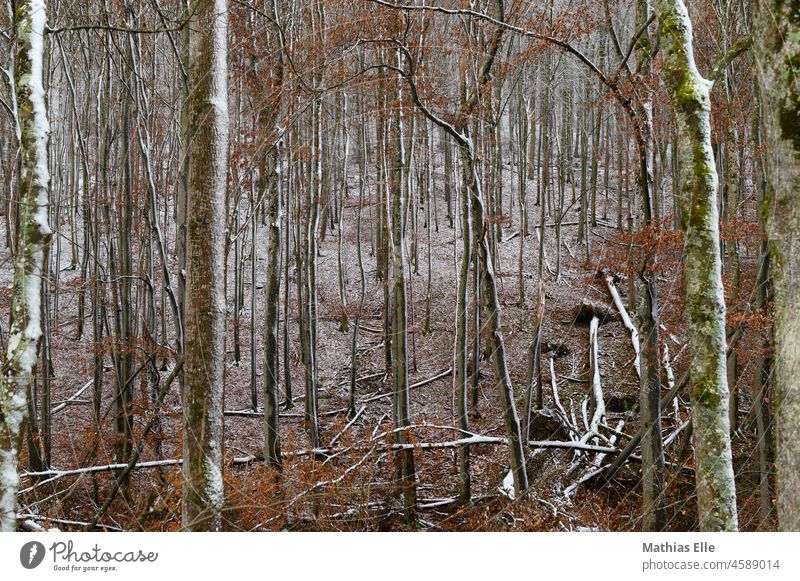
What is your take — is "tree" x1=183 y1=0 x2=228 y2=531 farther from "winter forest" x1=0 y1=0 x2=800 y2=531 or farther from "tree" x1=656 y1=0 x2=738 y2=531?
"tree" x1=656 y1=0 x2=738 y2=531

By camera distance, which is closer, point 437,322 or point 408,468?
point 408,468

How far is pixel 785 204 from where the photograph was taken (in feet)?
9.29

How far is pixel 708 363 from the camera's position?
3562 mm

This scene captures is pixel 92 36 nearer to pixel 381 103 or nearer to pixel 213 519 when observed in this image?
pixel 381 103

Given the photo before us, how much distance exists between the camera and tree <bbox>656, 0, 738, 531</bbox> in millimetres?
3504

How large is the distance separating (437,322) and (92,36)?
381 inches

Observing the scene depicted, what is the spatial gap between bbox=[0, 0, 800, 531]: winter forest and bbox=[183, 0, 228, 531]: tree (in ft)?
0.06

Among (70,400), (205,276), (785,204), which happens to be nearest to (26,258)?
(205,276)

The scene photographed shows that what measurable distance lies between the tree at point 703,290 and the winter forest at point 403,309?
0.02m

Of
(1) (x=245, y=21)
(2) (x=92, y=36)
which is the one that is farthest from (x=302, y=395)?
(2) (x=92, y=36)
